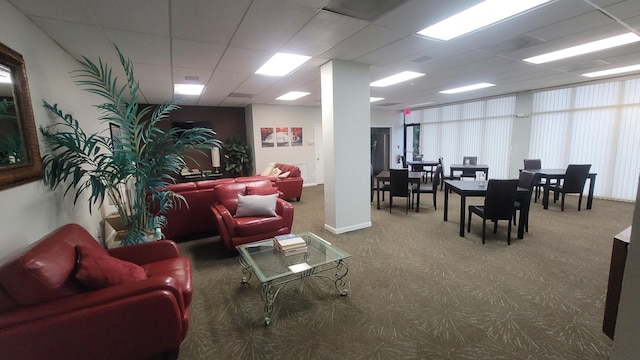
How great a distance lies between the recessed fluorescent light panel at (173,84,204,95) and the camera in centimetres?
490

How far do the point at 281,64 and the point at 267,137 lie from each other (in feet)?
13.4

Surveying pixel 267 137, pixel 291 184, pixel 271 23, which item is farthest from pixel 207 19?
pixel 267 137

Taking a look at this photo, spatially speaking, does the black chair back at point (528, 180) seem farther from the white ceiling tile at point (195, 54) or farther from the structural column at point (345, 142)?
the white ceiling tile at point (195, 54)

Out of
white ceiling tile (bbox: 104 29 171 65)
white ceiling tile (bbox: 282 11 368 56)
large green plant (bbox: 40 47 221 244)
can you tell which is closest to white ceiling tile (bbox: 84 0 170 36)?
white ceiling tile (bbox: 104 29 171 65)

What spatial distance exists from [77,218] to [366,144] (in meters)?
3.74

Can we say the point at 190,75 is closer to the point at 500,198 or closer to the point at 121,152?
the point at 121,152

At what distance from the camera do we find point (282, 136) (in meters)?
7.96

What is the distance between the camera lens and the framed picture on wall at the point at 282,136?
7898mm

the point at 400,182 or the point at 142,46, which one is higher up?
the point at 142,46

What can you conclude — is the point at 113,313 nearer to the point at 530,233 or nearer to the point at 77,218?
the point at 77,218

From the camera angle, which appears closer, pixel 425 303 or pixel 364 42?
pixel 425 303

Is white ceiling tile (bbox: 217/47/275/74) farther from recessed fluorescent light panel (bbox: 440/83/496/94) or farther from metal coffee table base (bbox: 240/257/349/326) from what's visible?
recessed fluorescent light panel (bbox: 440/83/496/94)

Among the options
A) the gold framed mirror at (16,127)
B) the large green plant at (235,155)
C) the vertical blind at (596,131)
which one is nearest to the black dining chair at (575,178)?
the vertical blind at (596,131)

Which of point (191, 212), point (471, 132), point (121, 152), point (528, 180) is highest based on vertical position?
point (471, 132)
